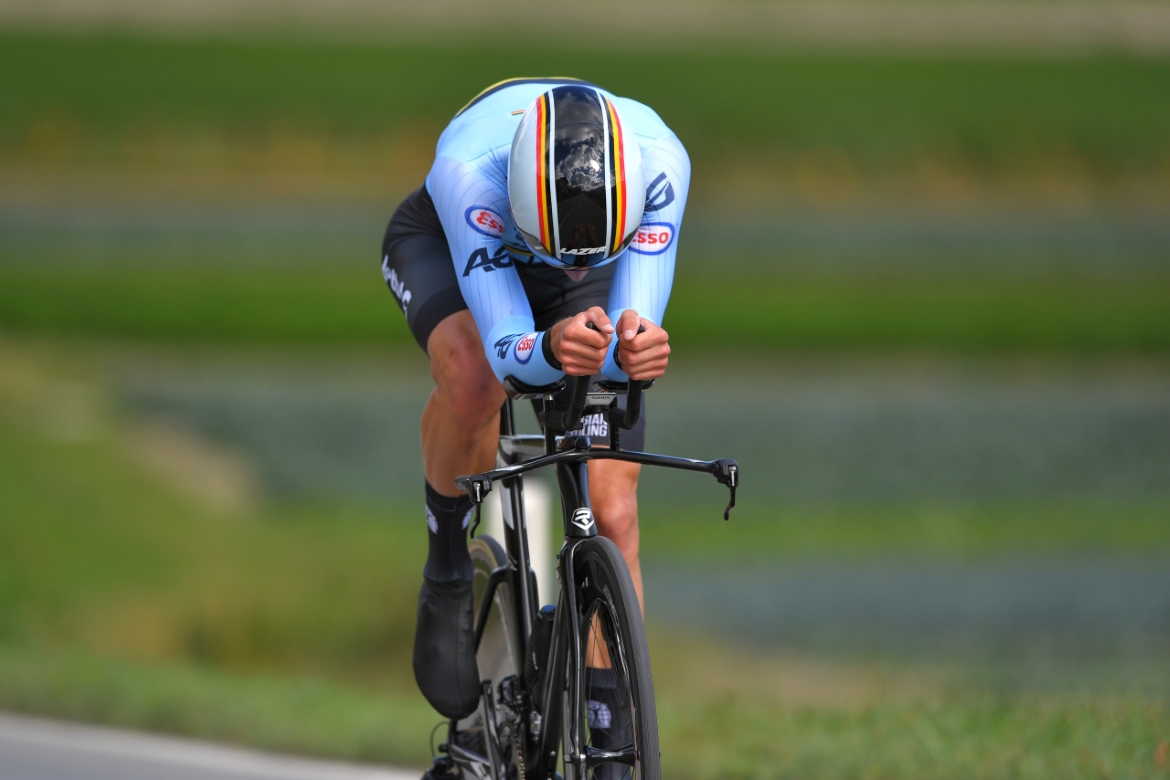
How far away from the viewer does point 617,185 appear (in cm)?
334

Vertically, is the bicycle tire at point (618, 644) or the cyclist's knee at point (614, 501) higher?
the cyclist's knee at point (614, 501)

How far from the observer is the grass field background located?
702 centimetres

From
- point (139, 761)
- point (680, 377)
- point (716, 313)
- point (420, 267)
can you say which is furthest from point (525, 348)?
point (716, 313)

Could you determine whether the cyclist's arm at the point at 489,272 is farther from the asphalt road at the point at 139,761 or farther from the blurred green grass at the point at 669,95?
the blurred green grass at the point at 669,95

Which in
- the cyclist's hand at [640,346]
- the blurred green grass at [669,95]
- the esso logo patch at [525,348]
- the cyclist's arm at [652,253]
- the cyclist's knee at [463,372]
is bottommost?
the cyclist's hand at [640,346]

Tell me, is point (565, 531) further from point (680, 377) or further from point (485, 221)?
point (680, 377)

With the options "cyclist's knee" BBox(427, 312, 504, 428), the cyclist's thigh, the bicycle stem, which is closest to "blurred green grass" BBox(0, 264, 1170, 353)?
the cyclist's thigh

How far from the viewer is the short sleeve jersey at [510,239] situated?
11.4 feet

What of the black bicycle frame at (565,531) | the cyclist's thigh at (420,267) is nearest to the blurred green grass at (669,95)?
the cyclist's thigh at (420,267)

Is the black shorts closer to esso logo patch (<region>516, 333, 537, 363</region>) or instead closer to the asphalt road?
esso logo patch (<region>516, 333, 537, 363</region>)

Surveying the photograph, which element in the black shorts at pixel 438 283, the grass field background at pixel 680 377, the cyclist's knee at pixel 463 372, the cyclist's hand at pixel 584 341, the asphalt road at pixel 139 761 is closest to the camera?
the cyclist's hand at pixel 584 341

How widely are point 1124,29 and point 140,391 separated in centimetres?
3489

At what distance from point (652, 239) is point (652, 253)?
33 mm

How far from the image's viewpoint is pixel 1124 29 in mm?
45188
